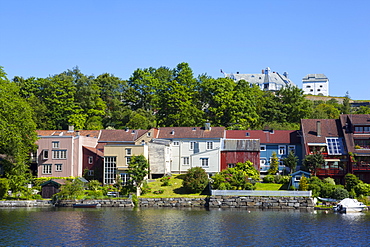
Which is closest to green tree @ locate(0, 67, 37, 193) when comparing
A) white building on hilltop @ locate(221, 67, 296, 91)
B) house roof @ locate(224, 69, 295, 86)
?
white building on hilltop @ locate(221, 67, 296, 91)

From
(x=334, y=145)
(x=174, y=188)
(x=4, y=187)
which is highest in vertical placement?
(x=334, y=145)

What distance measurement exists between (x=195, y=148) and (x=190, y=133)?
2.81 metres

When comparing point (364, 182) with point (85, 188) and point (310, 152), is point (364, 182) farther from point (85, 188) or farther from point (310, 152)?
point (85, 188)

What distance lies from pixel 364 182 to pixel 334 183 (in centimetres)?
530

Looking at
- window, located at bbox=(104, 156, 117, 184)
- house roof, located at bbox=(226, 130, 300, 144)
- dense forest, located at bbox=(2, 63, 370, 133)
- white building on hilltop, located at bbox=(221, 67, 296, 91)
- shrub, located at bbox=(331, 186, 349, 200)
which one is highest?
white building on hilltop, located at bbox=(221, 67, 296, 91)

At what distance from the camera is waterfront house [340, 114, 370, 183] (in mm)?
72500

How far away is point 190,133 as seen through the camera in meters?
85.1

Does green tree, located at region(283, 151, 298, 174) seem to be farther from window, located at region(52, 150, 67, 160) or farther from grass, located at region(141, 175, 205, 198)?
window, located at region(52, 150, 67, 160)

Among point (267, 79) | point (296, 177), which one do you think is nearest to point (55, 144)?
point (296, 177)

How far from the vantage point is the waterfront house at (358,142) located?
238 feet

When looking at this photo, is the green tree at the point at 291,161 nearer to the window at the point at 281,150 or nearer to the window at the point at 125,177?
the window at the point at 281,150

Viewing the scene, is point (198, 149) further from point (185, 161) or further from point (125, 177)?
point (125, 177)

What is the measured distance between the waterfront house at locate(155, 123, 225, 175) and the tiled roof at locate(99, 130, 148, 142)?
3690 mm

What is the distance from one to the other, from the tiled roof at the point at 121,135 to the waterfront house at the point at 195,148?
369 cm
